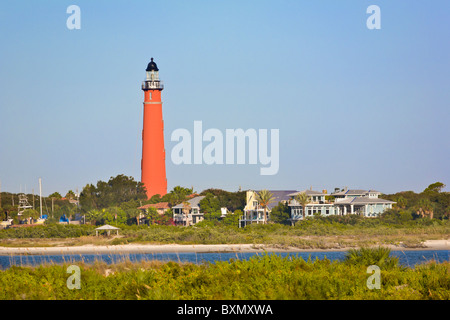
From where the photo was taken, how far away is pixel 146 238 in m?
57.8

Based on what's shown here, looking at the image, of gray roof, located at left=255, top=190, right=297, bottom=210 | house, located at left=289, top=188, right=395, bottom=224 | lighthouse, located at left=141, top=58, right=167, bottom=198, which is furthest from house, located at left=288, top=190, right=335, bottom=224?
lighthouse, located at left=141, top=58, right=167, bottom=198

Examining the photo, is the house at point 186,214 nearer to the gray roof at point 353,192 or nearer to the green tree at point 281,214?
the green tree at point 281,214

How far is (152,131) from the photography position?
264 feet

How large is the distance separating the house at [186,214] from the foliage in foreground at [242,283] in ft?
182

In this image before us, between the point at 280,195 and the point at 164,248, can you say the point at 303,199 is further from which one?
the point at 164,248

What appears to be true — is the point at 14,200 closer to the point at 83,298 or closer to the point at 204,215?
the point at 204,215

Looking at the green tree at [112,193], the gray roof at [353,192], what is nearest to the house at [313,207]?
the gray roof at [353,192]

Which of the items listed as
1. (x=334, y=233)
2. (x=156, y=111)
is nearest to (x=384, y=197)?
(x=334, y=233)

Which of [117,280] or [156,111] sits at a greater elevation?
[156,111]

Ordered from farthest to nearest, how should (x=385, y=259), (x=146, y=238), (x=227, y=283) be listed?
1. (x=146, y=238)
2. (x=385, y=259)
3. (x=227, y=283)

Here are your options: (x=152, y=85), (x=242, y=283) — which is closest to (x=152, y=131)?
(x=152, y=85)

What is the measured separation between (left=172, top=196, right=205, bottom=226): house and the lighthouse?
8.32m

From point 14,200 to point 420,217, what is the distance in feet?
182

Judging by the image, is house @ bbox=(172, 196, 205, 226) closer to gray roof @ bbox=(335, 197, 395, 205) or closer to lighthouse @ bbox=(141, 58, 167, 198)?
lighthouse @ bbox=(141, 58, 167, 198)
